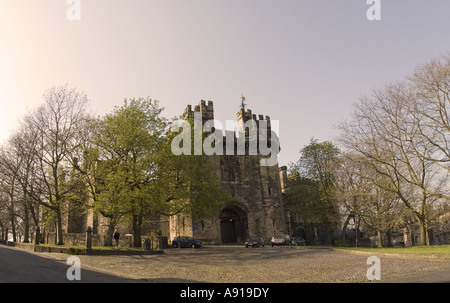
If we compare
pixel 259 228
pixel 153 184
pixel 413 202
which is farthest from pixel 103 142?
pixel 413 202

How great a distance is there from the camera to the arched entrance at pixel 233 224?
4259 cm

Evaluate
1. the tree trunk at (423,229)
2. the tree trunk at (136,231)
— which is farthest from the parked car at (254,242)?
the tree trunk at (423,229)

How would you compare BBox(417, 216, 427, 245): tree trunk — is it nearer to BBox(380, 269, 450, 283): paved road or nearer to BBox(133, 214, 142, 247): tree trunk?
BBox(380, 269, 450, 283): paved road

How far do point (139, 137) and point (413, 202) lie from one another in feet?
86.3

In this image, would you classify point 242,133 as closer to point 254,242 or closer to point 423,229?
point 254,242

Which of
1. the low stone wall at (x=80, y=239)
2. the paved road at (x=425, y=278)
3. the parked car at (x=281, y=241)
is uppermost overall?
the paved road at (x=425, y=278)

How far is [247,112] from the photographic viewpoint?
4753 centimetres

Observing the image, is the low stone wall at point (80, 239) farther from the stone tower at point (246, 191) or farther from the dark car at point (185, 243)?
the stone tower at point (246, 191)

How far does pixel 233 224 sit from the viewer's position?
1735 inches

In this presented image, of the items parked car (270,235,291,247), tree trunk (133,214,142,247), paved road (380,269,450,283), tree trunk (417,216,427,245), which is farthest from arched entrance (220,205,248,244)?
paved road (380,269,450,283)

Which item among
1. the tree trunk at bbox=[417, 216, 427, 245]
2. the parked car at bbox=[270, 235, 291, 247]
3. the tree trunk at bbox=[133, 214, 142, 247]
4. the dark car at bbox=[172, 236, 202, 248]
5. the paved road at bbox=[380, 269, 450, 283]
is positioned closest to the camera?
the paved road at bbox=[380, 269, 450, 283]

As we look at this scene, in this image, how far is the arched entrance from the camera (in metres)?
42.6

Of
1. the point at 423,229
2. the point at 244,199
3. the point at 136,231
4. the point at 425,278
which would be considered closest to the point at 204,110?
the point at 244,199
